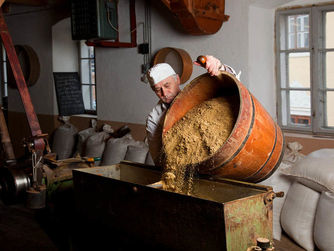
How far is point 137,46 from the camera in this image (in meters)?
5.43

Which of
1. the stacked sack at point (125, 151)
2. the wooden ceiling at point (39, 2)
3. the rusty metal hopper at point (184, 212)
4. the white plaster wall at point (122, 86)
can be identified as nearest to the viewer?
the rusty metal hopper at point (184, 212)

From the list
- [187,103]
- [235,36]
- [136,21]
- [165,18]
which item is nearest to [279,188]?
[187,103]

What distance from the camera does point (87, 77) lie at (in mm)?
7047

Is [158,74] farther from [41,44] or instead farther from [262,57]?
[41,44]

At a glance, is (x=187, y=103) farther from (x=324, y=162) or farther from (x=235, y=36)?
(x=235, y=36)

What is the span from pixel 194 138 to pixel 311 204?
1.37 m

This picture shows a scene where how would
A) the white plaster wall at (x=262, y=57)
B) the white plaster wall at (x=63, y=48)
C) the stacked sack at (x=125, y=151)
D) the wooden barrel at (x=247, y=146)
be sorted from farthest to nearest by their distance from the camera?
the white plaster wall at (x=63, y=48) → the stacked sack at (x=125, y=151) → the white plaster wall at (x=262, y=57) → the wooden barrel at (x=247, y=146)

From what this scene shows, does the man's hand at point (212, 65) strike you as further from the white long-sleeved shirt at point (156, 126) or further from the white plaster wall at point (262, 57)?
the white plaster wall at point (262, 57)

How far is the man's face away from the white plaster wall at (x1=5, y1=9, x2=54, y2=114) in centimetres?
448

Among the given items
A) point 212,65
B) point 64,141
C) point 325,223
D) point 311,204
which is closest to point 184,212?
point 212,65

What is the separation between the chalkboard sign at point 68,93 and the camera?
664 cm

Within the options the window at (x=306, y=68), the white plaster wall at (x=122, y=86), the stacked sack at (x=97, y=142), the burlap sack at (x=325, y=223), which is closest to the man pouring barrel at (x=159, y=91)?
the burlap sack at (x=325, y=223)

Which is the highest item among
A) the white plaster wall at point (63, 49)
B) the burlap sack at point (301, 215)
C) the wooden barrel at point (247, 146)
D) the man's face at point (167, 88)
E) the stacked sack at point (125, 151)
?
the white plaster wall at point (63, 49)

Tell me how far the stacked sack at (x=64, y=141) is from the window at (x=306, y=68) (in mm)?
3068
